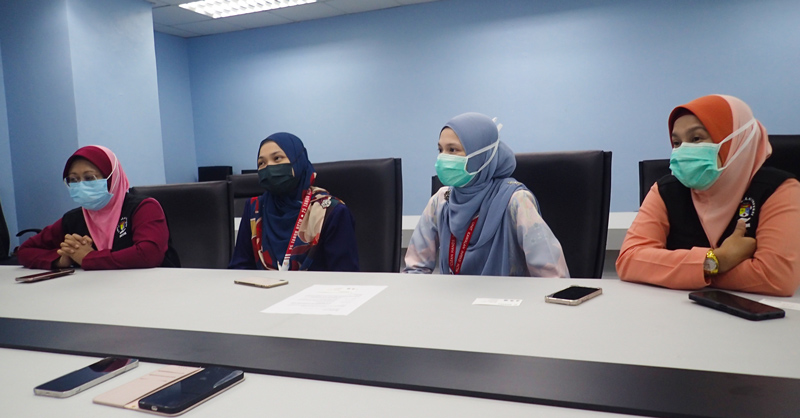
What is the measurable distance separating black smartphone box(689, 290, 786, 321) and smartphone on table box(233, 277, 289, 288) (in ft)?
3.20

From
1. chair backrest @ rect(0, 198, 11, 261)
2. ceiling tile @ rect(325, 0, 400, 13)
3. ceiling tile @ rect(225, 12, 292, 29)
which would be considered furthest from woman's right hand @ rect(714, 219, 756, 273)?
ceiling tile @ rect(225, 12, 292, 29)

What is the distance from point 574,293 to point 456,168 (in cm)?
67

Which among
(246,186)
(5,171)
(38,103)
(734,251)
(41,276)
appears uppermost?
(38,103)

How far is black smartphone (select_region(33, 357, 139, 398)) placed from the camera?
2.40ft

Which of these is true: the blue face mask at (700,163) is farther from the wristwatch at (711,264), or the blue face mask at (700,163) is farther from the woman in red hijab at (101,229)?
the woman in red hijab at (101,229)

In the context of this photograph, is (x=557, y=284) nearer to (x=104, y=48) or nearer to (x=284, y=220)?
(x=284, y=220)

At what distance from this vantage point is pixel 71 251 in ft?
5.86

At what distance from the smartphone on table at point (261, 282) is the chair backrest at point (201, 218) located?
0.68m

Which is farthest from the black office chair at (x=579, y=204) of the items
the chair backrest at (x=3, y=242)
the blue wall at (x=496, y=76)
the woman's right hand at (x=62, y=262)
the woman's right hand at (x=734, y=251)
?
the chair backrest at (x=3, y=242)

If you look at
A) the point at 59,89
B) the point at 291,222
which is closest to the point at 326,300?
the point at 291,222

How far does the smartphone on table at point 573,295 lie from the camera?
3.45 feet

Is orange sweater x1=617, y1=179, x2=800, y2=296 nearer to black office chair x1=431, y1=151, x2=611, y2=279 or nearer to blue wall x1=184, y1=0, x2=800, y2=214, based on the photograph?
black office chair x1=431, y1=151, x2=611, y2=279

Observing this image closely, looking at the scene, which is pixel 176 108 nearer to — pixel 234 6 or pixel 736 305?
pixel 234 6

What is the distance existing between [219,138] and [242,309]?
16.4ft
